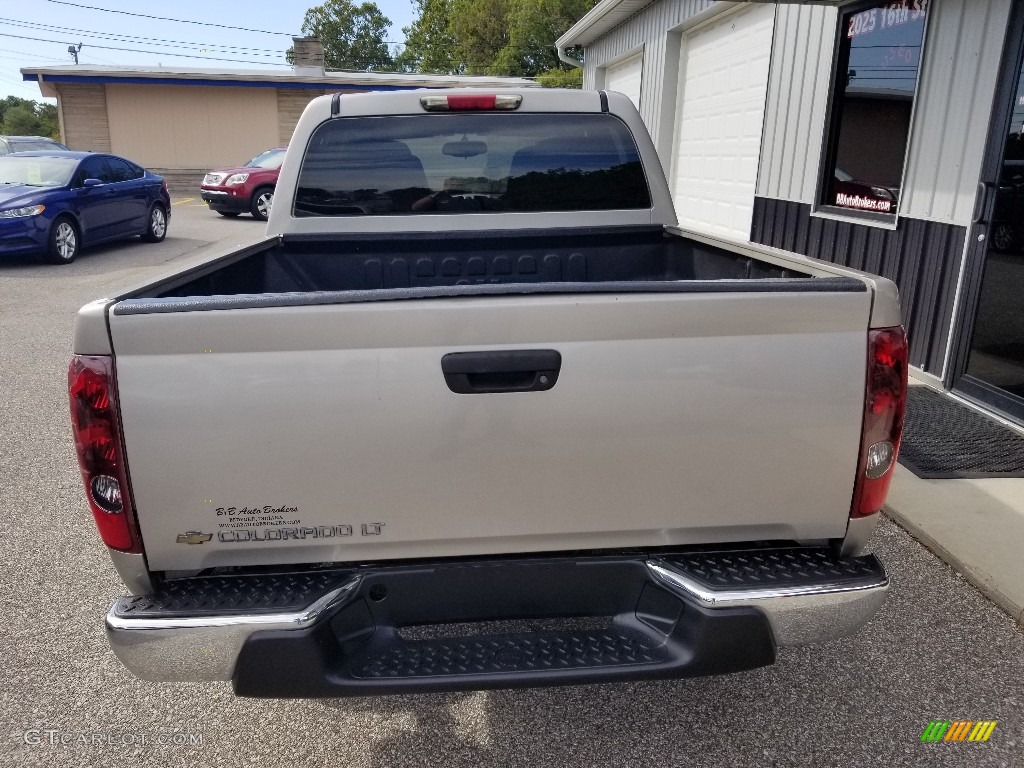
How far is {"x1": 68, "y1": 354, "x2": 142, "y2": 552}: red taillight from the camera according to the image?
1.95 m

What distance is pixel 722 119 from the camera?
10000 mm

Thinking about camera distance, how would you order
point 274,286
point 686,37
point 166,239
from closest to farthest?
point 274,286, point 686,37, point 166,239

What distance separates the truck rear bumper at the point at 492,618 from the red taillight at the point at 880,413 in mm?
222

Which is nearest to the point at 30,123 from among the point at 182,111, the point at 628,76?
the point at 182,111

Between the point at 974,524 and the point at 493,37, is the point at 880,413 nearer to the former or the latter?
the point at 974,524

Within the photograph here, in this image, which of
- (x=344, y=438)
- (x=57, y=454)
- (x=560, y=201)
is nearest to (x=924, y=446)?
(x=560, y=201)

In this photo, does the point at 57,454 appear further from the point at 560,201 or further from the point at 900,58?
the point at 900,58

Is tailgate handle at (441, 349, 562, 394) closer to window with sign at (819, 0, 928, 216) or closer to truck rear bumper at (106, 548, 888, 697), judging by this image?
truck rear bumper at (106, 548, 888, 697)

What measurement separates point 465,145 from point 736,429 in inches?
94.9

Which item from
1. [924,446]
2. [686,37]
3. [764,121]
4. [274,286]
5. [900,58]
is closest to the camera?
[274,286]

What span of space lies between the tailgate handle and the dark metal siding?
483cm

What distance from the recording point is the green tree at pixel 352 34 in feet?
262

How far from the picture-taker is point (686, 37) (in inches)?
450

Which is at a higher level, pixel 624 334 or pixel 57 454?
pixel 624 334
